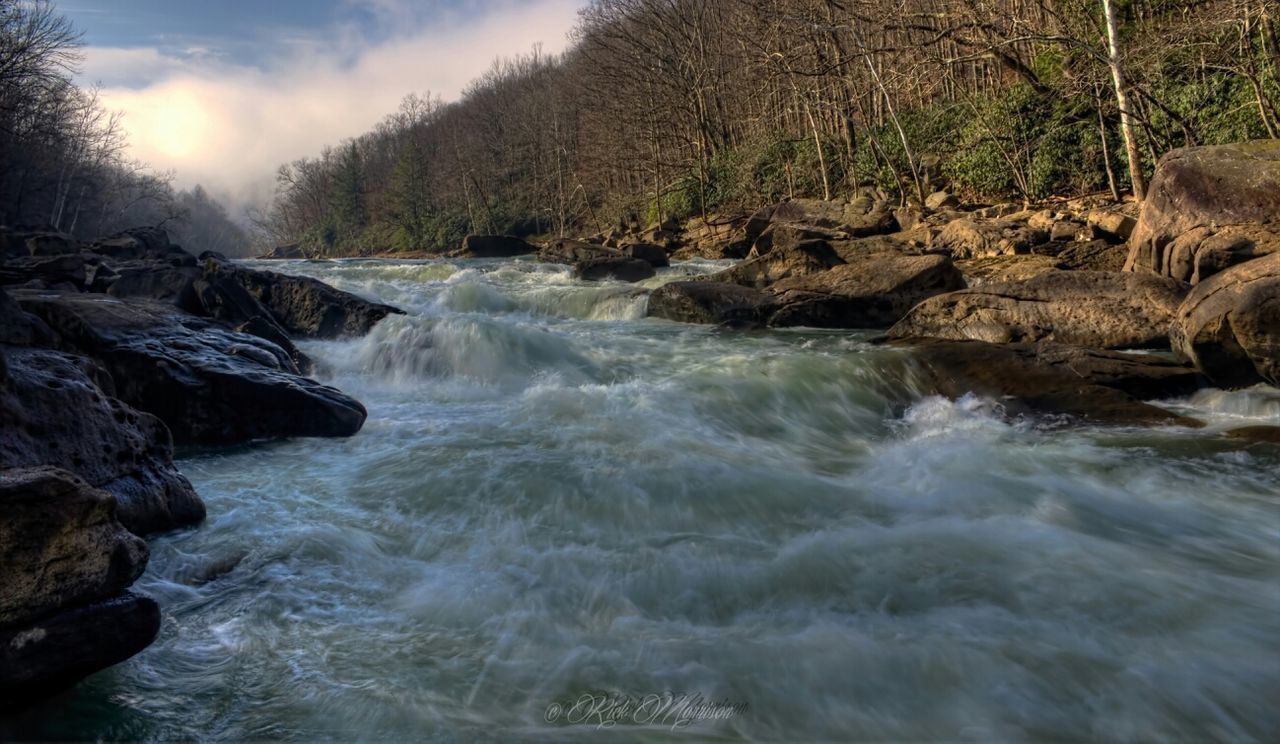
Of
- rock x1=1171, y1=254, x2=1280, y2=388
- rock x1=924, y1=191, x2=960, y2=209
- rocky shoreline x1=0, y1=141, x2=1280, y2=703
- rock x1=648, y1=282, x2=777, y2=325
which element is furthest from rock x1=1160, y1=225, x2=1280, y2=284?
rock x1=924, y1=191, x2=960, y2=209

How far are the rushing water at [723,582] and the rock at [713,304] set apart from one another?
5.30 meters

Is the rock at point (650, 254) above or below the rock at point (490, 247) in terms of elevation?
below

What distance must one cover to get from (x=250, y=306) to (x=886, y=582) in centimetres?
1053

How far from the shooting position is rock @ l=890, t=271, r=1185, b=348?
9.47 m

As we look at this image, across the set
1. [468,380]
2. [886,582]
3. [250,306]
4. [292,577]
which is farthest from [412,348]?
[886,582]

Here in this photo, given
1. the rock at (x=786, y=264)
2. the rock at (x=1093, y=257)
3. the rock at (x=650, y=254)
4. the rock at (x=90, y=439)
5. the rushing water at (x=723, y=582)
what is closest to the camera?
the rushing water at (x=723, y=582)

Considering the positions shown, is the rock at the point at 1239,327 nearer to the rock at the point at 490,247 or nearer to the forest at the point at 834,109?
the forest at the point at 834,109

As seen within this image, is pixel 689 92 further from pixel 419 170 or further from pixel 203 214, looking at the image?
pixel 203 214

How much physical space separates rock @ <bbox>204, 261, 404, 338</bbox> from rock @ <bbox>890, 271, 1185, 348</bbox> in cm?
831

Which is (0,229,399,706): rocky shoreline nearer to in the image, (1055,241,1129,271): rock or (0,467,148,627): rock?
(0,467,148,627): rock

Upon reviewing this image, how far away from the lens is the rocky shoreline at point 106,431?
294 centimetres

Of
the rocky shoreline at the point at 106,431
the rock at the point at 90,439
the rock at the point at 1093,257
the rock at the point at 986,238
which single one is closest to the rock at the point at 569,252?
the rock at the point at 986,238

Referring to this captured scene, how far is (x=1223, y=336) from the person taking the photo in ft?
25.7

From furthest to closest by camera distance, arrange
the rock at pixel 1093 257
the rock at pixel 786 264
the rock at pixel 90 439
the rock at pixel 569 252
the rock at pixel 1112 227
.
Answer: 1. the rock at pixel 569 252
2. the rock at pixel 786 264
3. the rock at pixel 1112 227
4. the rock at pixel 1093 257
5. the rock at pixel 90 439
